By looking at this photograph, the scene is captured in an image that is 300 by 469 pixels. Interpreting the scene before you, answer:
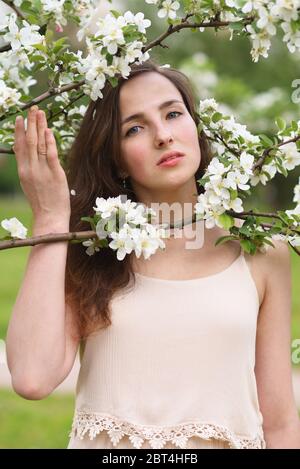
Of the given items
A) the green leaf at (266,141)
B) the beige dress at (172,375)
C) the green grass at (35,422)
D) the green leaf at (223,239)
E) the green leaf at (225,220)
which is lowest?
the beige dress at (172,375)

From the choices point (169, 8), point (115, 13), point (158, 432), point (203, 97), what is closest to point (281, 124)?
point (169, 8)

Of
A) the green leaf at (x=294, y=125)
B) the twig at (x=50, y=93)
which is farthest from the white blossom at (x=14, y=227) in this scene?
the green leaf at (x=294, y=125)

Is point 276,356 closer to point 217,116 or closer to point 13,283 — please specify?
point 217,116

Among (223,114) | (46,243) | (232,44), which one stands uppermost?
(232,44)

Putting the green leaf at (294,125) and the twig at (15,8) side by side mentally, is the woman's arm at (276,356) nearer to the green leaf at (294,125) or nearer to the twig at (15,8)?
the green leaf at (294,125)

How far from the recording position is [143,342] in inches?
86.4

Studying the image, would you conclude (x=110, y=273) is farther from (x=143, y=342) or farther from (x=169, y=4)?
(x=169, y=4)

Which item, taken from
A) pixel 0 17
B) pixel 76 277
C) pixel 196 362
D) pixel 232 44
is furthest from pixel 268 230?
pixel 232 44

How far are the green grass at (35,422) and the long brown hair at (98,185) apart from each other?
2.63 meters

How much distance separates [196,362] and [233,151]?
551 millimetres

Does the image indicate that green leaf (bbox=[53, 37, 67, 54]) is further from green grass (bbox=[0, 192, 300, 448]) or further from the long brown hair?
green grass (bbox=[0, 192, 300, 448])

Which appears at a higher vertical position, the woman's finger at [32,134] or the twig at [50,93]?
the twig at [50,93]

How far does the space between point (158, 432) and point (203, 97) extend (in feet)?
10.3

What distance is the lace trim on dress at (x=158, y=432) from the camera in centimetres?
213
